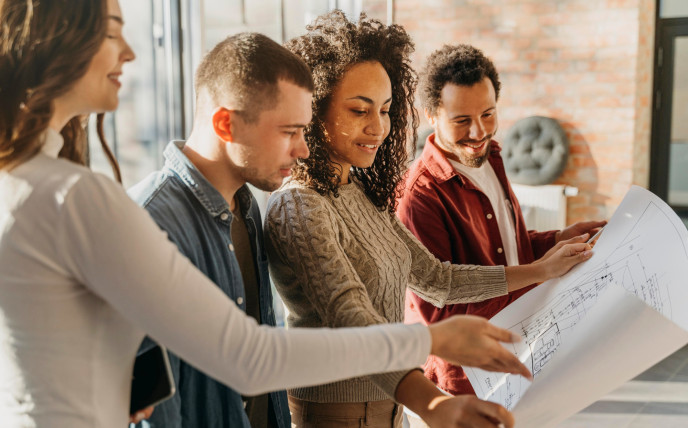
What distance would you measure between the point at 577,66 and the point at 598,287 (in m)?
4.25

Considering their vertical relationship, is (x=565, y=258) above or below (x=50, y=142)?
below

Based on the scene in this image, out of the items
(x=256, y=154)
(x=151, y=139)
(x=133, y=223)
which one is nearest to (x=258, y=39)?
(x=256, y=154)

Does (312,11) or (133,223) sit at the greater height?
(312,11)

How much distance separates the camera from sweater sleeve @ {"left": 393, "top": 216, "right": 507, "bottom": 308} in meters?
1.47

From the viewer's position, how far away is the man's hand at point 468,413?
0.94 m

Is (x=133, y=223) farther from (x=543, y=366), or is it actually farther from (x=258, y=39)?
(x=543, y=366)

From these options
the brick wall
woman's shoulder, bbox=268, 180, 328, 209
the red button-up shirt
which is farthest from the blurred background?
woman's shoulder, bbox=268, 180, 328, 209

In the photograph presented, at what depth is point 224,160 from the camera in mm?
1054

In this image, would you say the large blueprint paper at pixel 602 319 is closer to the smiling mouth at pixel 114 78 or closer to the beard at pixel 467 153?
the beard at pixel 467 153

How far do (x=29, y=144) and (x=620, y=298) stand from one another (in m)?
0.78

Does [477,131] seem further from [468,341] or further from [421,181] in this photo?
[468,341]

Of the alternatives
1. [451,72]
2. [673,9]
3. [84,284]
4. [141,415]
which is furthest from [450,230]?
[673,9]

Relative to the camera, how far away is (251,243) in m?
1.19

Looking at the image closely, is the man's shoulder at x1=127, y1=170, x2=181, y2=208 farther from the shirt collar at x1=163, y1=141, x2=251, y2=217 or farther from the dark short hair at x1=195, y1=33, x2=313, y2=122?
the dark short hair at x1=195, y1=33, x2=313, y2=122
